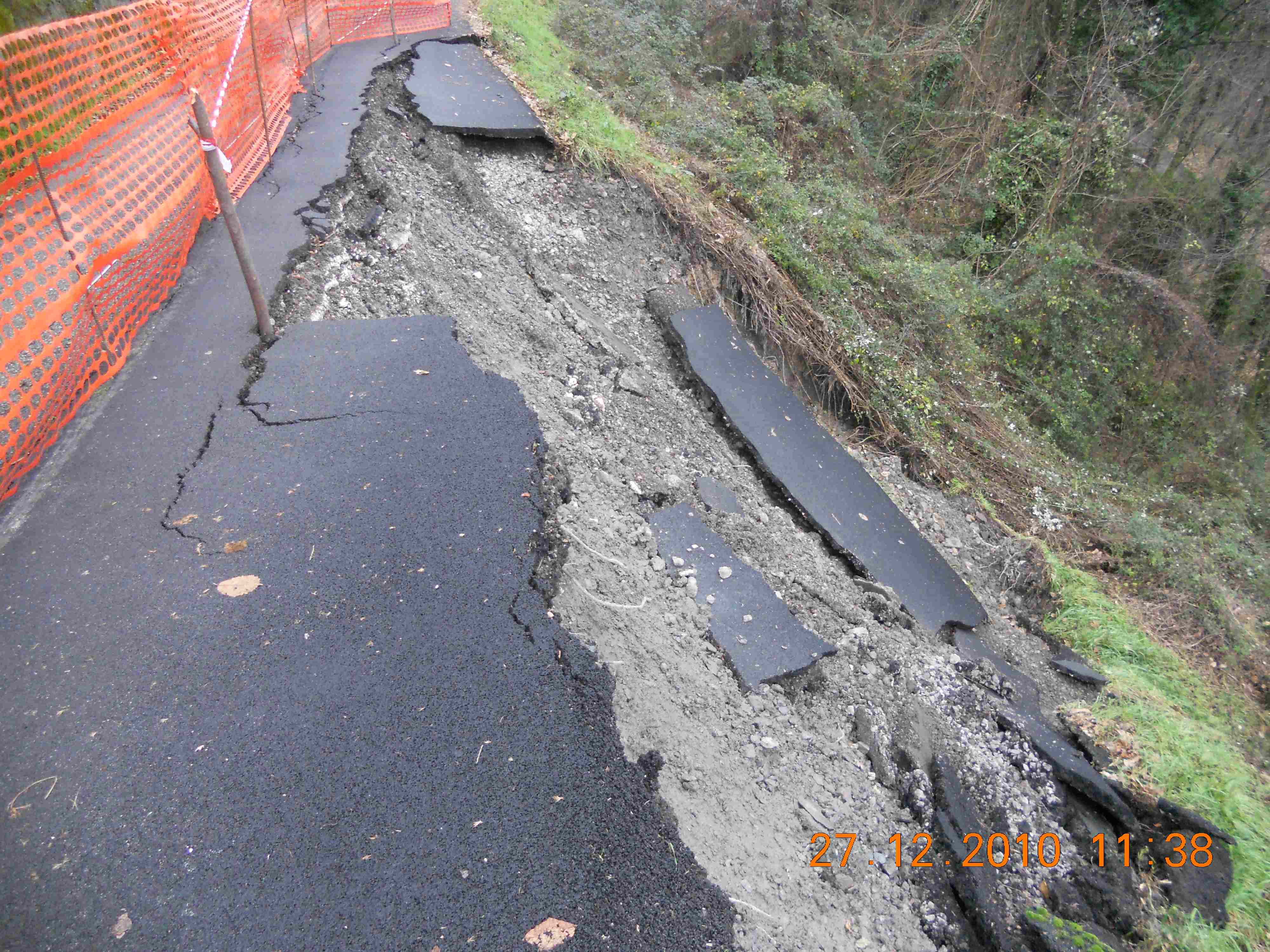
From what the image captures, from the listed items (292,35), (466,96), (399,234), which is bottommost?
(399,234)

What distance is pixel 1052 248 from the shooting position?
368 inches

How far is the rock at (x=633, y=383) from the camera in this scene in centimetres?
531

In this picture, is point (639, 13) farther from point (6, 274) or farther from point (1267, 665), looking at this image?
point (1267, 665)

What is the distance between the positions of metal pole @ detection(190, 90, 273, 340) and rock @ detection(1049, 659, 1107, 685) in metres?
5.56

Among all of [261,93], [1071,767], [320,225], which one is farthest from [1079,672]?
[261,93]

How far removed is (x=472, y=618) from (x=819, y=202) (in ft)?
24.5

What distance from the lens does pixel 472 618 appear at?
2.82 metres

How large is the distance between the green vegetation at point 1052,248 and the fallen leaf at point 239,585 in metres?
4.13

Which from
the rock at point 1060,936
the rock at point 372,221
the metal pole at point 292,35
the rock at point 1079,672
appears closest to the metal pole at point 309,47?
the metal pole at point 292,35

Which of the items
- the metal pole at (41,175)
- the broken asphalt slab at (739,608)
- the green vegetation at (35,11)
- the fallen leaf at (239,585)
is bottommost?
the broken asphalt slab at (739,608)

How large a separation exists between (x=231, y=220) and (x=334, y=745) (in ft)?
9.47

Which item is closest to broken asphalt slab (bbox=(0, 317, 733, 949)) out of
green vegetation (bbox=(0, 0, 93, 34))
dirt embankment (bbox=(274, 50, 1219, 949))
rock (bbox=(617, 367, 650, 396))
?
dirt embankment (bbox=(274, 50, 1219, 949))
